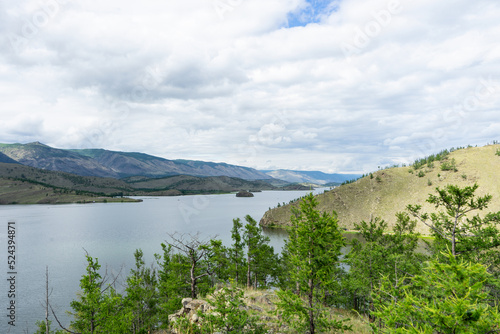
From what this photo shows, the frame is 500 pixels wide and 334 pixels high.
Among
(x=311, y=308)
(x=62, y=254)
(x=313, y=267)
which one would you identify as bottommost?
(x=62, y=254)

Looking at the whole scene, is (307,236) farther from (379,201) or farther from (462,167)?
(462,167)

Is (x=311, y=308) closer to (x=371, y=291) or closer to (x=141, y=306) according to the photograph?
(x=371, y=291)

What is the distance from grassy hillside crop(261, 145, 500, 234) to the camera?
95.9 metres

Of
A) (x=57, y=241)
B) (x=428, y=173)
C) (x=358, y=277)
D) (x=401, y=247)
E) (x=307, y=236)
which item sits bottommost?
(x=57, y=241)

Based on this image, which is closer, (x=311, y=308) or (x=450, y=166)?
(x=311, y=308)

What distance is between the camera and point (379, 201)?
10544cm

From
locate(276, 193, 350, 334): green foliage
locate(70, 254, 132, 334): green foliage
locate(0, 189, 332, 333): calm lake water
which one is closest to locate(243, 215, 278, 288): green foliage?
locate(0, 189, 332, 333): calm lake water

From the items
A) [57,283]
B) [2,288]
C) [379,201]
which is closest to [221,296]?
[57,283]

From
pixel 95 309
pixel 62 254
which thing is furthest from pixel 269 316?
pixel 62 254

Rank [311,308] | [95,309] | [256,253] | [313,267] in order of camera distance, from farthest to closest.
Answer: [256,253] < [95,309] < [313,267] < [311,308]

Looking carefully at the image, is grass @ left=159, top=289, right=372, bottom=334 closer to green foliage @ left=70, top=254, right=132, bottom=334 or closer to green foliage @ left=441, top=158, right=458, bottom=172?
green foliage @ left=70, top=254, right=132, bottom=334

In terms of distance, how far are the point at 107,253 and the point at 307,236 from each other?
6214cm

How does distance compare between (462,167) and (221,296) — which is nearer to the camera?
(221,296)

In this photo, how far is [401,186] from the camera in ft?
357
